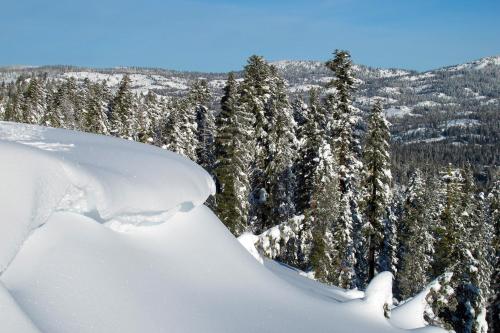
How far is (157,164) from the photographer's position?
5.99m

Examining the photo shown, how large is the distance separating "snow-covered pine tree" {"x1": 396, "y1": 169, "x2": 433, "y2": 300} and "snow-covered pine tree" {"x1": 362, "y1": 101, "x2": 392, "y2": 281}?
15.2 metres

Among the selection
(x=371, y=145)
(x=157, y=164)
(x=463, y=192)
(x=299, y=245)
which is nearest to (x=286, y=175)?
(x=371, y=145)

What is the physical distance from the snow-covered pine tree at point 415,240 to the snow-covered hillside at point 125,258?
37.7 m

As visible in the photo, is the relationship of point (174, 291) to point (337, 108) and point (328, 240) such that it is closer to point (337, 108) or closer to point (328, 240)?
point (328, 240)

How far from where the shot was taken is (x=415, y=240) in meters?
42.8

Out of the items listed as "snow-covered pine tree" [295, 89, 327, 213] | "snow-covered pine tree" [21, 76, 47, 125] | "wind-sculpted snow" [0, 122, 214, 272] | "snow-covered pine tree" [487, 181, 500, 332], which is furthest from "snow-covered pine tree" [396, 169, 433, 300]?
"snow-covered pine tree" [21, 76, 47, 125]

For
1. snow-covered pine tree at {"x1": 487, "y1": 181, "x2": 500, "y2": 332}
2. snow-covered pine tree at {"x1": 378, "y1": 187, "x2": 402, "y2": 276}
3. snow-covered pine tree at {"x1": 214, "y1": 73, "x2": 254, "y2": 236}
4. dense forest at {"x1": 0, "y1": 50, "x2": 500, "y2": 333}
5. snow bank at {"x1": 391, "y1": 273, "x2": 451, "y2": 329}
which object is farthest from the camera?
snow-covered pine tree at {"x1": 378, "y1": 187, "x2": 402, "y2": 276}

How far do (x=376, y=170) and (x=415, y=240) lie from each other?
17.7 meters

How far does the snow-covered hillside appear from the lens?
3549mm

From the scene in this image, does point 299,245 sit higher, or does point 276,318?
point 276,318

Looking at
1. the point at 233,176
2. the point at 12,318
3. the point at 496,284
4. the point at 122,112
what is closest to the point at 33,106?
the point at 122,112

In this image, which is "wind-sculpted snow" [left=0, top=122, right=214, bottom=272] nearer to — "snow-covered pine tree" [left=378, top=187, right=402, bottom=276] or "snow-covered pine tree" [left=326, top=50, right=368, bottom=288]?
"snow-covered pine tree" [left=326, top=50, right=368, bottom=288]

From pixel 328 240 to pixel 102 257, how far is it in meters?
18.4

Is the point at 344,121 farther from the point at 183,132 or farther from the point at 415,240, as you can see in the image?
the point at 415,240
